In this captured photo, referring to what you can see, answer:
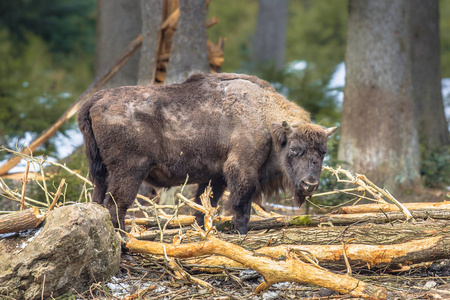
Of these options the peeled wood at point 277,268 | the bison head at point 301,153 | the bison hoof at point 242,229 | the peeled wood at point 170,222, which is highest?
the bison head at point 301,153

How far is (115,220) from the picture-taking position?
5.99 m

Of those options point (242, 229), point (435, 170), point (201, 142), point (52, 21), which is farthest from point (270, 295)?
point (52, 21)

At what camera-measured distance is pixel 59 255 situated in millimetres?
4582

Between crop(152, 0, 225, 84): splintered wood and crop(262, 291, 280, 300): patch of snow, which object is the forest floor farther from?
crop(152, 0, 225, 84): splintered wood

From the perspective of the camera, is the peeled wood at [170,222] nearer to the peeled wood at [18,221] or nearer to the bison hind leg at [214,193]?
the bison hind leg at [214,193]

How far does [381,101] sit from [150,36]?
4.29 meters

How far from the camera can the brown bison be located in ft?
19.9

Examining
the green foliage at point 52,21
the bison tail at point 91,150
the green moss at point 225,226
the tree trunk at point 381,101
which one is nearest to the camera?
the bison tail at point 91,150

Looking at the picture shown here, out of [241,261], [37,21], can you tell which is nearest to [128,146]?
[241,261]

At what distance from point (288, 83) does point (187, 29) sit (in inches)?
245

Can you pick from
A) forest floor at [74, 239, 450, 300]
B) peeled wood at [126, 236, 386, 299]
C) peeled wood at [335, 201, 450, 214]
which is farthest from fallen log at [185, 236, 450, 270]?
peeled wood at [335, 201, 450, 214]

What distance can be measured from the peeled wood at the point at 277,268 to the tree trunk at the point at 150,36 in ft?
15.8

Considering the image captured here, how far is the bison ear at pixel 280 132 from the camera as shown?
625cm

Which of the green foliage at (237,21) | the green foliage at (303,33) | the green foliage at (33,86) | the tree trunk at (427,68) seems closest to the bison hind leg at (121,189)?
the green foliage at (33,86)
